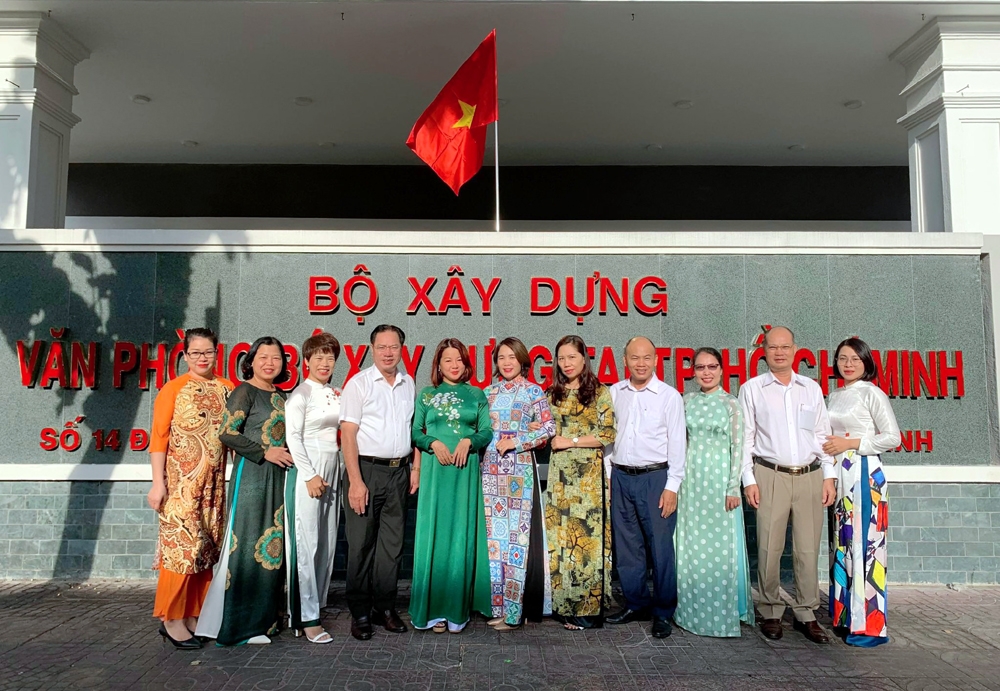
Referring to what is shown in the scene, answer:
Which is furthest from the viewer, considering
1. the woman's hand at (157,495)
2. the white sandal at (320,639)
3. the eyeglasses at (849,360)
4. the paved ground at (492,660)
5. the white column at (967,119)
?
the white column at (967,119)

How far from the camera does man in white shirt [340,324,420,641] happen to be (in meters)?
3.95

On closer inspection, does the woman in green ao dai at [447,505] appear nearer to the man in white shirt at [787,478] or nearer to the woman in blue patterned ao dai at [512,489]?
the woman in blue patterned ao dai at [512,489]

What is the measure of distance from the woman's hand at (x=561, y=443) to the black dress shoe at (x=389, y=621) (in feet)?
4.31

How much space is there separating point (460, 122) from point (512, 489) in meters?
3.17

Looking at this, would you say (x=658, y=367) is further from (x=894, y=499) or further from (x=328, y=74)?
(x=328, y=74)

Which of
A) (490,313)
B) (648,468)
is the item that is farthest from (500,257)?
(648,468)

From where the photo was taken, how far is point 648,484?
404 cm

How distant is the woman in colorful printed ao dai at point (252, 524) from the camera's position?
3.79 metres

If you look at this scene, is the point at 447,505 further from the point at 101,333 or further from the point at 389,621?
the point at 101,333

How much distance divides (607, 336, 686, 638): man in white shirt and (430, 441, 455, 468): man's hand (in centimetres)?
98

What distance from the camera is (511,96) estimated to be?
787 centimetres

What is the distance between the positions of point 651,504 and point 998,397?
311 centimetres

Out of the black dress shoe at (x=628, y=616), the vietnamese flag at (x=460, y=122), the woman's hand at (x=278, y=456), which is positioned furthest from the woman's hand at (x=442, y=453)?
the vietnamese flag at (x=460, y=122)

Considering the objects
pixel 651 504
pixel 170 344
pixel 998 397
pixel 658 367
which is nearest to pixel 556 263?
pixel 658 367
